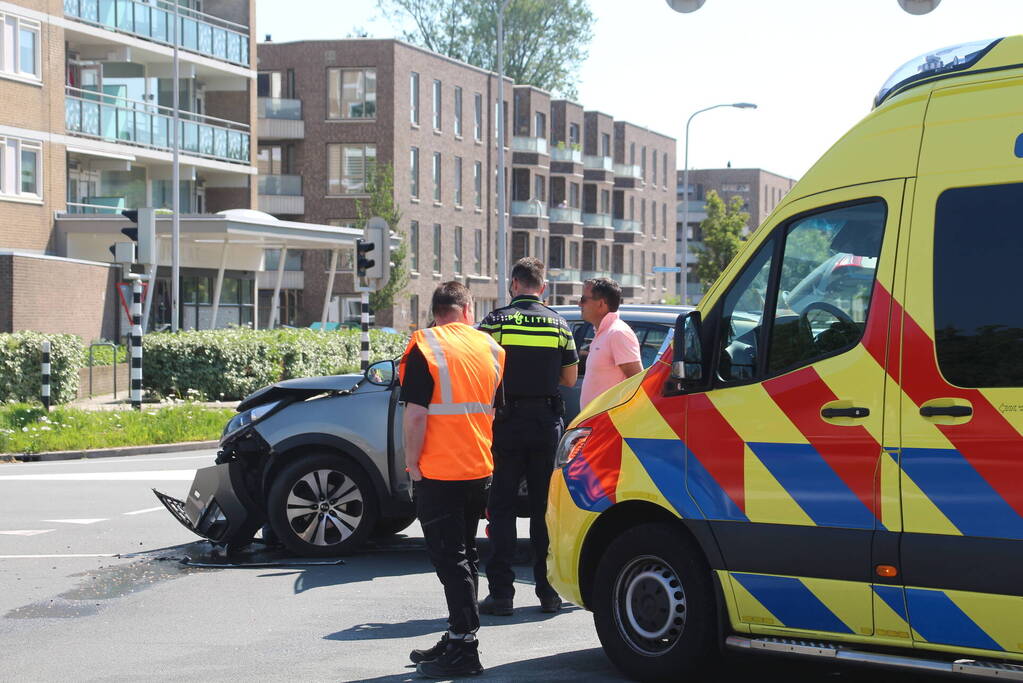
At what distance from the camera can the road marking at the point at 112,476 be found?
49.2 ft

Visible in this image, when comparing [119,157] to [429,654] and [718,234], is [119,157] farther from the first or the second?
[429,654]

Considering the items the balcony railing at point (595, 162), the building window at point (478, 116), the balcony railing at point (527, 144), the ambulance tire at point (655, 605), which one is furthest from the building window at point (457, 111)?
the ambulance tire at point (655, 605)

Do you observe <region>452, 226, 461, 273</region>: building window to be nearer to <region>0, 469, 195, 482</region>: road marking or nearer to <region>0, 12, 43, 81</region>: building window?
<region>0, 12, 43, 81</region>: building window

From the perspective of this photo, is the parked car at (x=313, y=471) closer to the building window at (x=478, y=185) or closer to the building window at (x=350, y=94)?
the building window at (x=350, y=94)

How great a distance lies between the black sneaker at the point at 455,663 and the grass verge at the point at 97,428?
42.8 feet

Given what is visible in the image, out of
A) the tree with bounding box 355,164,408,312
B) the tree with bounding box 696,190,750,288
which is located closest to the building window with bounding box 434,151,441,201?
the tree with bounding box 355,164,408,312

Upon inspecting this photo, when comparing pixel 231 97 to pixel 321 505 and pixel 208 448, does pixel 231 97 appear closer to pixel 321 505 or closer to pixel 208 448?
pixel 208 448

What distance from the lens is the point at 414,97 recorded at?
213ft

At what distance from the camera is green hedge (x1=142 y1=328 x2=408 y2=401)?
85.4ft

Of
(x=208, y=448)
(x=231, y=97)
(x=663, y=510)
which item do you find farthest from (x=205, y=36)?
(x=663, y=510)

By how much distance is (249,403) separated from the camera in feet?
32.8

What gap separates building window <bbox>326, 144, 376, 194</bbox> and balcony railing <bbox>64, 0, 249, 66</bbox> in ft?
49.5

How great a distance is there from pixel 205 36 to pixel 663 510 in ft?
138

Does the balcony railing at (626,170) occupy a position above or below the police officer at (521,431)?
above
